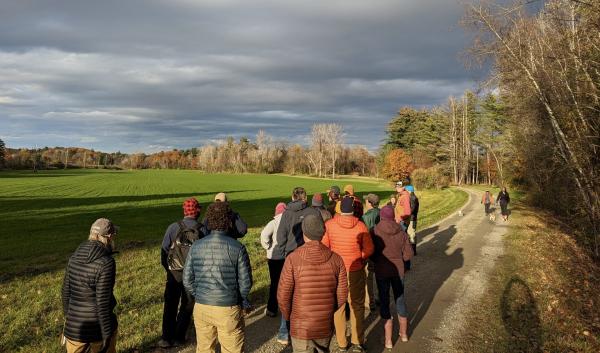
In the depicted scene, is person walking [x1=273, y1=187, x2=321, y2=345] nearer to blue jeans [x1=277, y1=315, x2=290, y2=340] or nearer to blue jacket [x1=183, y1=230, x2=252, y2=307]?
blue jeans [x1=277, y1=315, x2=290, y2=340]

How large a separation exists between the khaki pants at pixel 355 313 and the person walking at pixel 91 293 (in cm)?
299

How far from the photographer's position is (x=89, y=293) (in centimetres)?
407

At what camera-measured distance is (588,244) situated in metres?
13.2

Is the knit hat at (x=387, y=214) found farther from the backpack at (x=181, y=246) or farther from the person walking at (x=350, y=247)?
the backpack at (x=181, y=246)

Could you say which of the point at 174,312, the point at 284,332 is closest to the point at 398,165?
the point at 284,332

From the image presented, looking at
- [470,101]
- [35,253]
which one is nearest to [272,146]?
[470,101]

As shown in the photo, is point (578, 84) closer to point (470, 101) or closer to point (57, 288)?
point (57, 288)

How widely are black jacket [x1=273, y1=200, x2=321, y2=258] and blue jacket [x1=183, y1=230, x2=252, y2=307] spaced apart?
2.26m

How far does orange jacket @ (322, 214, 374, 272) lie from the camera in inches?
221

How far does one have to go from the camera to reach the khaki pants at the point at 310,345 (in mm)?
4176

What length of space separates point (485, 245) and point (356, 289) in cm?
1082

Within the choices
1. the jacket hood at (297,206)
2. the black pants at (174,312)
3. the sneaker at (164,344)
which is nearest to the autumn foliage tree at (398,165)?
the jacket hood at (297,206)

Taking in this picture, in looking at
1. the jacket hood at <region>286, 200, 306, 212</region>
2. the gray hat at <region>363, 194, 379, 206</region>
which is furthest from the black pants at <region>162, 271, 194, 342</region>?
the gray hat at <region>363, 194, 379, 206</region>

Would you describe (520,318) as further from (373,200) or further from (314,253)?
(314,253)
